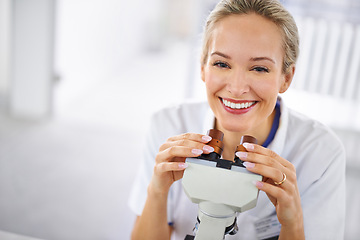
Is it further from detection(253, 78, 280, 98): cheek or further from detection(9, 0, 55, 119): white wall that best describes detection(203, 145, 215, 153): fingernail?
detection(9, 0, 55, 119): white wall

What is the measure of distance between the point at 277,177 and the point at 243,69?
1.11 ft

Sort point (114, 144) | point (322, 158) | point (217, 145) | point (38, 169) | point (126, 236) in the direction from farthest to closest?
point (114, 144) < point (38, 169) < point (126, 236) < point (322, 158) < point (217, 145)

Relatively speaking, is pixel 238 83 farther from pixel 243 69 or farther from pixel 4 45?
pixel 4 45

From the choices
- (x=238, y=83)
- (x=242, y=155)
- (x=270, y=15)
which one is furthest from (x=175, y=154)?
→ (x=270, y=15)

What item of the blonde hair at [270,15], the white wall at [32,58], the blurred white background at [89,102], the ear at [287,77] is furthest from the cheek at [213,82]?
the white wall at [32,58]

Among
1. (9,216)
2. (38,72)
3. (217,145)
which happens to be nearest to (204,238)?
(217,145)

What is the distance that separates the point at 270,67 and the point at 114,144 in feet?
7.97

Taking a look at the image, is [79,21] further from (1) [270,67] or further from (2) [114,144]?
(1) [270,67]

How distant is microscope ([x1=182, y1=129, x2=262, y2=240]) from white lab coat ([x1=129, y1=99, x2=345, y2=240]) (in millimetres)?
424

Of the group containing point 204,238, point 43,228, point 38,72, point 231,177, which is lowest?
point 43,228

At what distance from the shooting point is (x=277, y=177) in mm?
1029

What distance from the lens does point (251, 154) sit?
1.03 metres

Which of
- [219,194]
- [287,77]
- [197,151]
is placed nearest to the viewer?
[219,194]

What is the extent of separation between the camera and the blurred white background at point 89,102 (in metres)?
2.68
